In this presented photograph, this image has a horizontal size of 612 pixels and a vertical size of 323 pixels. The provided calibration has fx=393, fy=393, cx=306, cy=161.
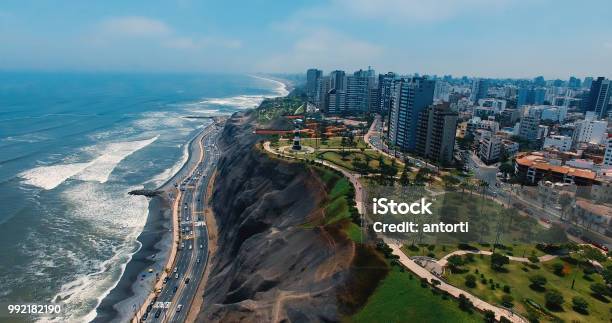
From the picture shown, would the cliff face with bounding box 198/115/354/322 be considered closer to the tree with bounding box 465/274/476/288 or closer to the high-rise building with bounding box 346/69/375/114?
the tree with bounding box 465/274/476/288

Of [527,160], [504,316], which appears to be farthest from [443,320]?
[527,160]

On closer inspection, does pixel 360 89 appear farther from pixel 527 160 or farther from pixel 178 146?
pixel 527 160

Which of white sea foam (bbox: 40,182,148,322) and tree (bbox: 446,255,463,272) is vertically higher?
tree (bbox: 446,255,463,272)

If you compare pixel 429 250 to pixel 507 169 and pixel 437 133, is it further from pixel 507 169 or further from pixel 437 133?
pixel 437 133

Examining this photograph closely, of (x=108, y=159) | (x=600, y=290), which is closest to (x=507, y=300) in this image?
(x=600, y=290)

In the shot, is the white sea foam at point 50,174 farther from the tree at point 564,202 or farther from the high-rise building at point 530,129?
the high-rise building at point 530,129

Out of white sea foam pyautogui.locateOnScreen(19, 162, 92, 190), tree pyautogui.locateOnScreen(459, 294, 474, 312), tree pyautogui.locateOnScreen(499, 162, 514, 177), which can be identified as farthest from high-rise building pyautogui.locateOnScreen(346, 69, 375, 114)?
tree pyautogui.locateOnScreen(459, 294, 474, 312)
